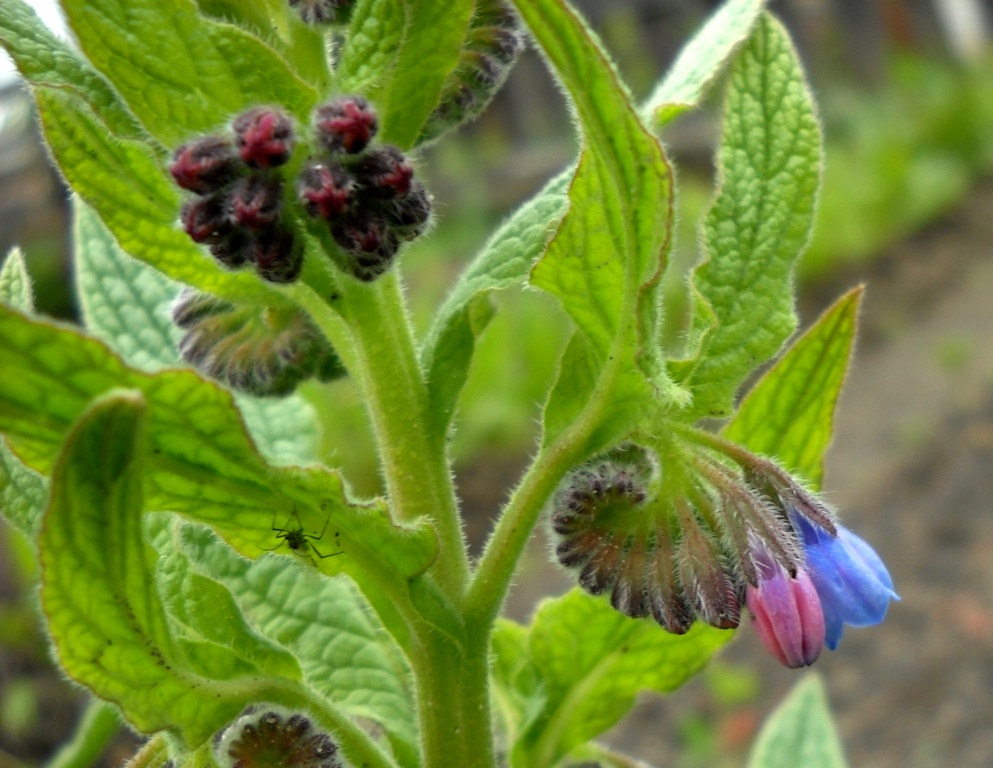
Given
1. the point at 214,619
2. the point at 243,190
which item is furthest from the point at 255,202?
the point at 214,619

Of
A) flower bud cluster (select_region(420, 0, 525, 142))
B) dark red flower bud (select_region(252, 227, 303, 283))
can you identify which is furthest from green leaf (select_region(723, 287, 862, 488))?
dark red flower bud (select_region(252, 227, 303, 283))

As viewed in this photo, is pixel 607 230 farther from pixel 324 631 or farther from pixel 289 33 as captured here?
pixel 324 631

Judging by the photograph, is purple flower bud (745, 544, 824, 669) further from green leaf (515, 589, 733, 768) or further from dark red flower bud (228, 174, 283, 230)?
dark red flower bud (228, 174, 283, 230)

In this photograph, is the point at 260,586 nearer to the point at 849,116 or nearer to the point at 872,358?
the point at 872,358

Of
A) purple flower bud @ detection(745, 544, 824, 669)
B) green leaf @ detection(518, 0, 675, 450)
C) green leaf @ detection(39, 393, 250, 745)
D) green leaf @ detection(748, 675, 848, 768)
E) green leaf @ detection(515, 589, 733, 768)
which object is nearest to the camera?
green leaf @ detection(39, 393, 250, 745)

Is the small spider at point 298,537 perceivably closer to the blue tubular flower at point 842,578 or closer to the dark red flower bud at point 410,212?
the dark red flower bud at point 410,212

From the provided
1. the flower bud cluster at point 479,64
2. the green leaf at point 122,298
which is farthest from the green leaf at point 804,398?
the green leaf at point 122,298
